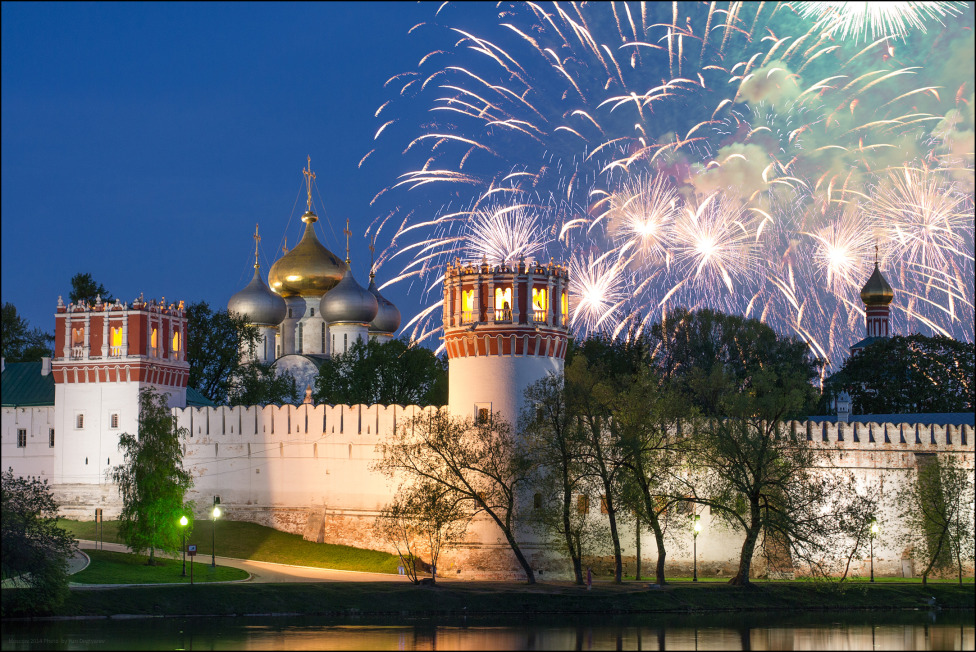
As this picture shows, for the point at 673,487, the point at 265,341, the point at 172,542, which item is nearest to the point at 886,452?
the point at 673,487

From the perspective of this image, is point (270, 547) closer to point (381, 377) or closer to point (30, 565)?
point (30, 565)

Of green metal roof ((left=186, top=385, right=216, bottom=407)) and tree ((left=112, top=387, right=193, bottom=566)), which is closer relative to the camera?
tree ((left=112, top=387, right=193, bottom=566))

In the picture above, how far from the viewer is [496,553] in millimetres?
47500

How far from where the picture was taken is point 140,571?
4447cm

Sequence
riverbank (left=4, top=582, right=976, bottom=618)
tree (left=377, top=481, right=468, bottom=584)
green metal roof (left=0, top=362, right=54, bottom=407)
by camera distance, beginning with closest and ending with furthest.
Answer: riverbank (left=4, top=582, right=976, bottom=618) < tree (left=377, top=481, right=468, bottom=584) < green metal roof (left=0, top=362, right=54, bottom=407)

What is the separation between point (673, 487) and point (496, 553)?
653 cm

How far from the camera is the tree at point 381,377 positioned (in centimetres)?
6806

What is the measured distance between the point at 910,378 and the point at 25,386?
45.2 metres

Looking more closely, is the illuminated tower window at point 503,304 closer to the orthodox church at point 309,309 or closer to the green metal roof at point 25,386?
the green metal roof at point 25,386

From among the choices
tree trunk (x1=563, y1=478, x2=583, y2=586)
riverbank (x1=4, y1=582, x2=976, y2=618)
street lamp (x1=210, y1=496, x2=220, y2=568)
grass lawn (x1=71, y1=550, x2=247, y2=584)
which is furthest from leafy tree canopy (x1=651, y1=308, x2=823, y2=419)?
grass lawn (x1=71, y1=550, x2=247, y2=584)

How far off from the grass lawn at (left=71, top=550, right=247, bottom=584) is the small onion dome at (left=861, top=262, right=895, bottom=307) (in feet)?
180

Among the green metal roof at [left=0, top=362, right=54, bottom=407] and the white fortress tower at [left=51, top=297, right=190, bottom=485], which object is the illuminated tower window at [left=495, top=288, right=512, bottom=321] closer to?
the white fortress tower at [left=51, top=297, right=190, bottom=485]

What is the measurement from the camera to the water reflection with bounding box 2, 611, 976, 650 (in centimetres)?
3374

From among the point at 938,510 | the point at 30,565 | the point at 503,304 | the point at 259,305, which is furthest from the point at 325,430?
the point at 259,305
